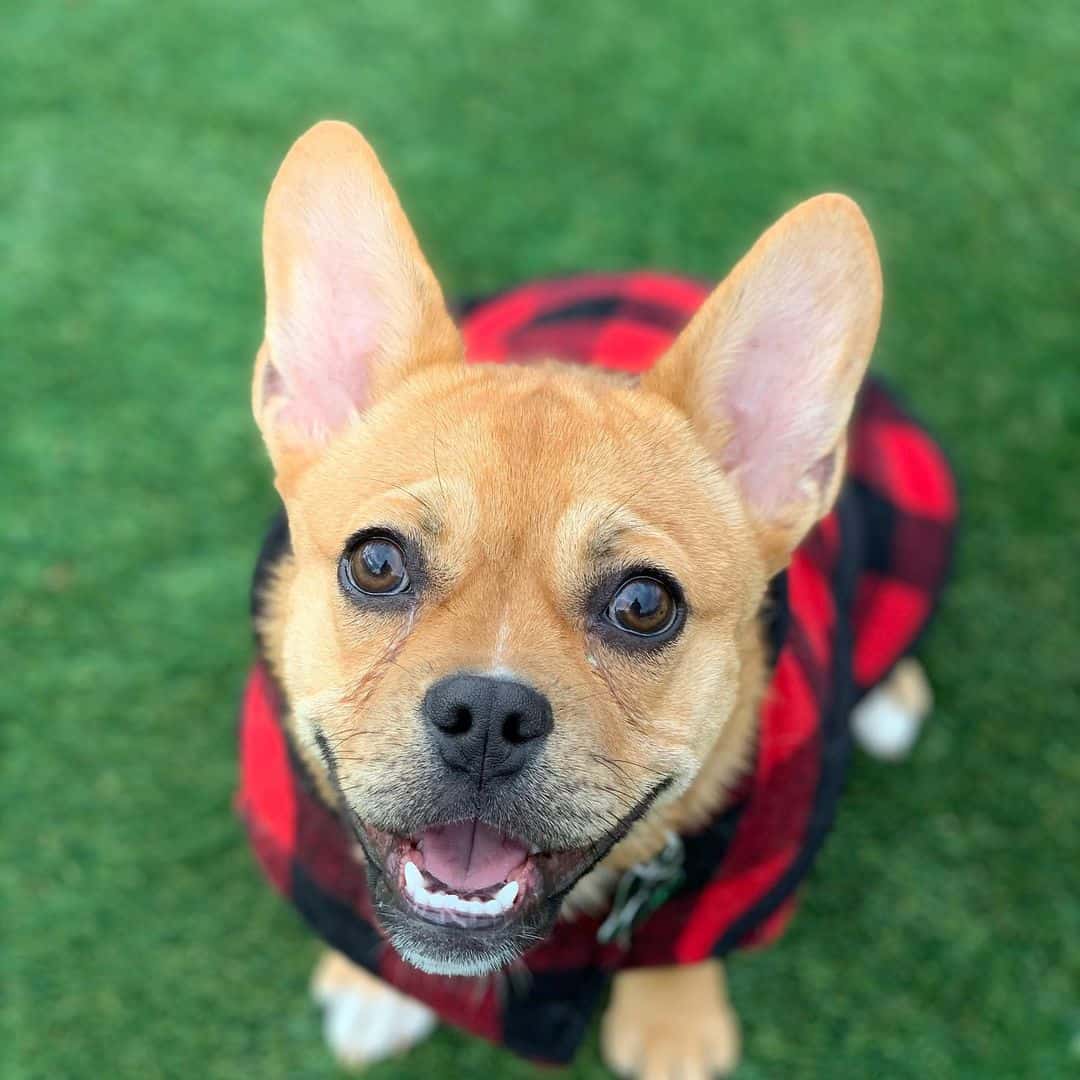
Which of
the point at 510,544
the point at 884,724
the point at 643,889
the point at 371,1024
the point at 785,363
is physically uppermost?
the point at 785,363

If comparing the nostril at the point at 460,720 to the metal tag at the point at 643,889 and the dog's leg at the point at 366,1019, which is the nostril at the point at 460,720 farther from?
the dog's leg at the point at 366,1019

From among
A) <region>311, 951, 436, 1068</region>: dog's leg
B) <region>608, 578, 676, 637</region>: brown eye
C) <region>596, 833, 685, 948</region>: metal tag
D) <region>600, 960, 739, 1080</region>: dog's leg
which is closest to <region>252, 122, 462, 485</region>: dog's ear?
<region>608, 578, 676, 637</region>: brown eye

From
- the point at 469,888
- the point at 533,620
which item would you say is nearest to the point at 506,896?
the point at 469,888

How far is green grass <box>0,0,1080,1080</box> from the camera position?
321cm

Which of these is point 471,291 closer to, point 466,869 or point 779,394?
point 779,394

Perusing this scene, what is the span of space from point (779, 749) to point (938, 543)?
1.18m

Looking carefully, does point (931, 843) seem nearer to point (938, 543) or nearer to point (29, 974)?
point (938, 543)

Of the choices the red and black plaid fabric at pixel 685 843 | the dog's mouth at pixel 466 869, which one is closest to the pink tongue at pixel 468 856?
the dog's mouth at pixel 466 869

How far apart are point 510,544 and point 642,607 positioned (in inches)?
11.2

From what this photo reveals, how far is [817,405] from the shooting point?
2203 mm

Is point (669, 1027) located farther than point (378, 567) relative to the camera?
Yes

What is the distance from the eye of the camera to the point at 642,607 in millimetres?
2076

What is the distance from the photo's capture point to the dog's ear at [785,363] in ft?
6.59

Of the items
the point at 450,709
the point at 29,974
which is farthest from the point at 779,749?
the point at 29,974
